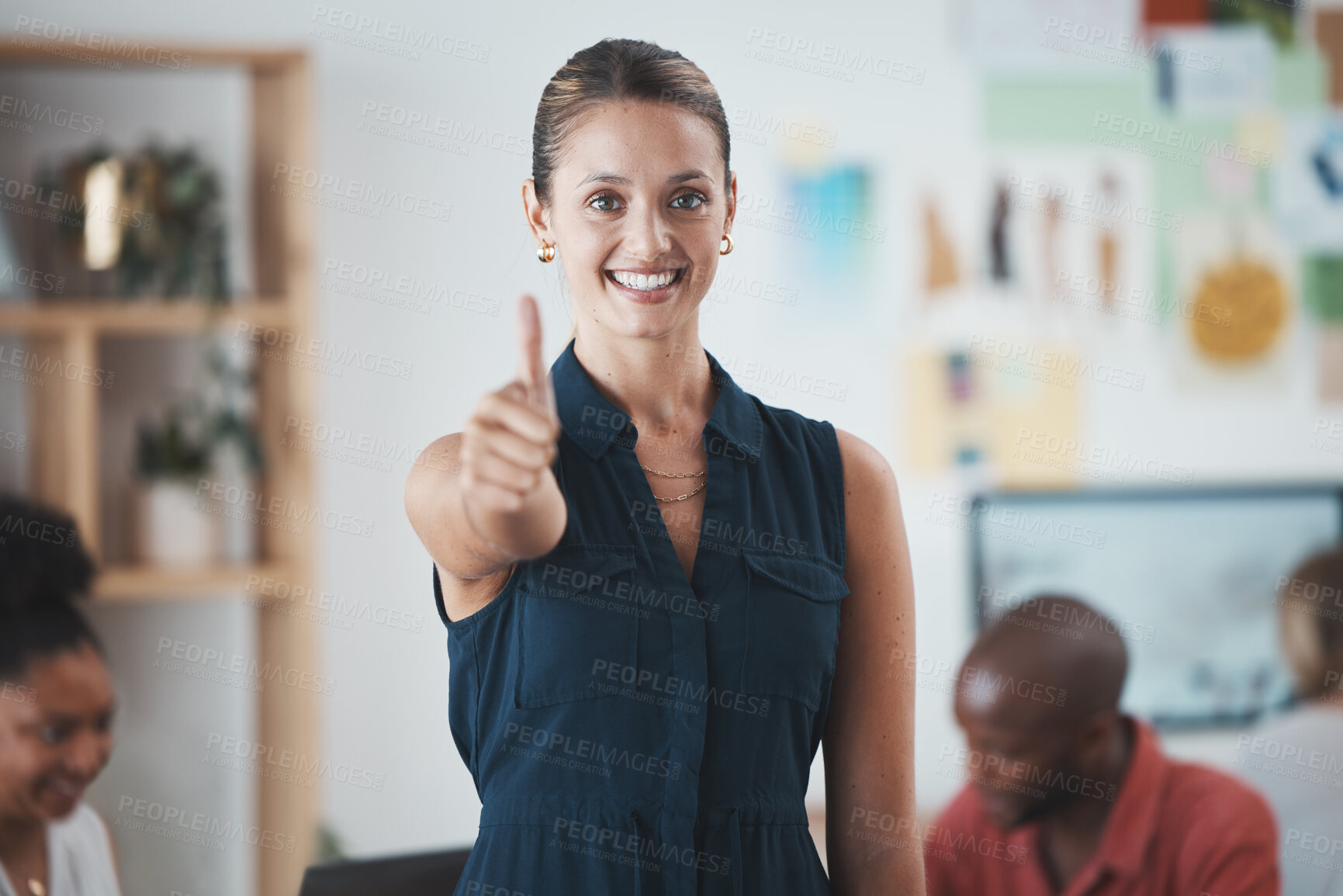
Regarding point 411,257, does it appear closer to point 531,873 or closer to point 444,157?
point 444,157

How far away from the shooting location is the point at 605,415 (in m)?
1.07

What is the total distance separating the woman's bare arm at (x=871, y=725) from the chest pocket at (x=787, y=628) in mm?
53

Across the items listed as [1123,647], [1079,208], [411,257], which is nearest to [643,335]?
Result: [1123,647]

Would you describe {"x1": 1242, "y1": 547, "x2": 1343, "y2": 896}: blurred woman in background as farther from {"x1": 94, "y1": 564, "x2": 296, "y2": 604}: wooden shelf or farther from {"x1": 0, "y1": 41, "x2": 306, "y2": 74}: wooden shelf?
{"x1": 0, "y1": 41, "x2": 306, "y2": 74}: wooden shelf

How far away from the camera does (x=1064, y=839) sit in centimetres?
151

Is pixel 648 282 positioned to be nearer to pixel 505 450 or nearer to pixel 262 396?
pixel 505 450

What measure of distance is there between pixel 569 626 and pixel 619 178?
1.22ft

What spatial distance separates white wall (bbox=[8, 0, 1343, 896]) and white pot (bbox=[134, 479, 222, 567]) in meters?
0.26

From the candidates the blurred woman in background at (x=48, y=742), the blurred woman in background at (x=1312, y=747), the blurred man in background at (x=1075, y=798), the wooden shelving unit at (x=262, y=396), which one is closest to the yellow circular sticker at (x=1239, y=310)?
the blurred woman in background at (x=1312, y=747)

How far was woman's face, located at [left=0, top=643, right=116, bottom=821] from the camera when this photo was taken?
1602mm

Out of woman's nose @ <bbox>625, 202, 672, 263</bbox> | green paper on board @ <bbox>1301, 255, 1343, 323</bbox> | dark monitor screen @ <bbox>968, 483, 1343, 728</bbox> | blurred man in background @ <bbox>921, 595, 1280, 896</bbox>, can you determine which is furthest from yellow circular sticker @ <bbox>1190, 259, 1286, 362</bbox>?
woman's nose @ <bbox>625, 202, 672, 263</bbox>

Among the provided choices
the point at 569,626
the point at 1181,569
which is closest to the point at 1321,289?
the point at 1181,569

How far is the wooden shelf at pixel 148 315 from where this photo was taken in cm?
226

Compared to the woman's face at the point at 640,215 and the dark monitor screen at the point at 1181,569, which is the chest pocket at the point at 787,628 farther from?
the dark monitor screen at the point at 1181,569
